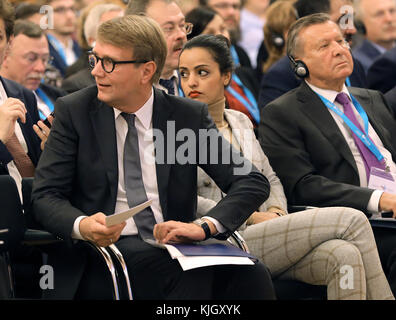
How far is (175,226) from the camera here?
3.10 meters

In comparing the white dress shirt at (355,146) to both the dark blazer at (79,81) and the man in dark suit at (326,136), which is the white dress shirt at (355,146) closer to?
the man in dark suit at (326,136)

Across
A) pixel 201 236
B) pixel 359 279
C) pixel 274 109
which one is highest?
pixel 274 109

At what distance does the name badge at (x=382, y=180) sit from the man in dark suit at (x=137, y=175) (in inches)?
40.4

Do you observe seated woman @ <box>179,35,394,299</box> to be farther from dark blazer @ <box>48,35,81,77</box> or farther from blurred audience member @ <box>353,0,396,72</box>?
blurred audience member @ <box>353,0,396,72</box>

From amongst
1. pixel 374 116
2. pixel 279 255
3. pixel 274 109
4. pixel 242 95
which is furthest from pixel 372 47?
pixel 279 255

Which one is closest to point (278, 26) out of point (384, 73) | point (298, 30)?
point (384, 73)

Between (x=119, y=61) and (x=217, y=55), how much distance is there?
113cm

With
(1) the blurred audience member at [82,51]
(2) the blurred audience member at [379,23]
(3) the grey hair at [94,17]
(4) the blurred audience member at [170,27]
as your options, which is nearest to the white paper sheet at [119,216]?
(4) the blurred audience member at [170,27]

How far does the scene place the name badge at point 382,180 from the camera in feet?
13.8

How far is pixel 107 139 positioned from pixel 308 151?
140 cm

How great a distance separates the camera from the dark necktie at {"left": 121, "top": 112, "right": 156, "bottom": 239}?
3.31 m

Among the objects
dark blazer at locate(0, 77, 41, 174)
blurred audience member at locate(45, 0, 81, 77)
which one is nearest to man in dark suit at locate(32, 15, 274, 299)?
dark blazer at locate(0, 77, 41, 174)

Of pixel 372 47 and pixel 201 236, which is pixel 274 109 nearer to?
pixel 201 236

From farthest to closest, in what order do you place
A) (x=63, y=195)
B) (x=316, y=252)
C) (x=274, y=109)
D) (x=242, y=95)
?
1. (x=242, y=95)
2. (x=274, y=109)
3. (x=316, y=252)
4. (x=63, y=195)
